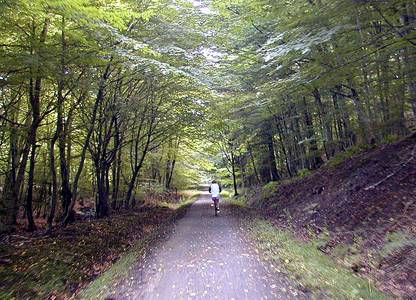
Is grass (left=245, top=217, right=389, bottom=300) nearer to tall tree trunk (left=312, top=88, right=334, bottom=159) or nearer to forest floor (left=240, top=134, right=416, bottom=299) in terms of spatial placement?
forest floor (left=240, top=134, right=416, bottom=299)

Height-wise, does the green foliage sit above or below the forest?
below

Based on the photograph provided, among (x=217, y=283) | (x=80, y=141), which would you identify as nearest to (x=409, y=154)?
(x=217, y=283)

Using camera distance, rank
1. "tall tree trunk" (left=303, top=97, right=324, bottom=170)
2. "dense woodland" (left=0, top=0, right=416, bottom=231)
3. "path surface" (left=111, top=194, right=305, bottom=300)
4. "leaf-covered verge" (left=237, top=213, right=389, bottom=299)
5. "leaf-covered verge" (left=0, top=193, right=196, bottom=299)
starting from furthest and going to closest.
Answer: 1. "tall tree trunk" (left=303, top=97, right=324, bottom=170)
2. "dense woodland" (left=0, top=0, right=416, bottom=231)
3. "leaf-covered verge" (left=0, top=193, right=196, bottom=299)
4. "path surface" (left=111, top=194, right=305, bottom=300)
5. "leaf-covered verge" (left=237, top=213, right=389, bottom=299)

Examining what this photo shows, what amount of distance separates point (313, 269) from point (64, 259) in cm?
523

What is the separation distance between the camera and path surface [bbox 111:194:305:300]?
5.23 meters

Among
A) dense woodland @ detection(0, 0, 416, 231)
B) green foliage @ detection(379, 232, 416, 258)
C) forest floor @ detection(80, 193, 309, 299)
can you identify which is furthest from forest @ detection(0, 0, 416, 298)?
forest floor @ detection(80, 193, 309, 299)

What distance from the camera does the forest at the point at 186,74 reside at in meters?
7.65

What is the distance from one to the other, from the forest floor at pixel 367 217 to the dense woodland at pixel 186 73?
176 centimetres

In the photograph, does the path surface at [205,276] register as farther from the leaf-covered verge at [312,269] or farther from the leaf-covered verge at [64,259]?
the leaf-covered verge at [64,259]

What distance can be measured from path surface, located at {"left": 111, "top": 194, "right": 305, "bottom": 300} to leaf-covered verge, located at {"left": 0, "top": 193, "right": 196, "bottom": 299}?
0.69 meters

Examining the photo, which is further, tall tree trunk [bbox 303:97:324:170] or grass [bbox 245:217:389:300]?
tall tree trunk [bbox 303:97:324:170]

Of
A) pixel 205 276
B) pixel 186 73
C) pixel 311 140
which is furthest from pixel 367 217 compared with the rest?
pixel 311 140

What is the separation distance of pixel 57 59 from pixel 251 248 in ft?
21.1

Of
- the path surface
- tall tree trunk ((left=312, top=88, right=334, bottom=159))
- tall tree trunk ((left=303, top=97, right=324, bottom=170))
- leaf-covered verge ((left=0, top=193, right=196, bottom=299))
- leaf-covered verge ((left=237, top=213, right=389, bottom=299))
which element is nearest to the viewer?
leaf-covered verge ((left=237, top=213, right=389, bottom=299))
